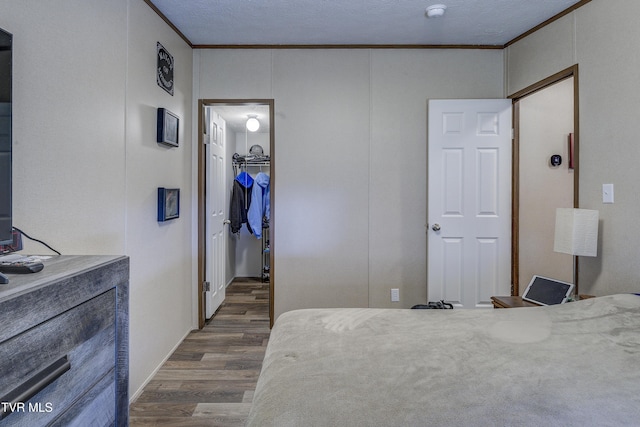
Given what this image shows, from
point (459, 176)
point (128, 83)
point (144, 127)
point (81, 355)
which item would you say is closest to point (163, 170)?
point (144, 127)

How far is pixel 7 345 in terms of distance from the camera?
0.71m

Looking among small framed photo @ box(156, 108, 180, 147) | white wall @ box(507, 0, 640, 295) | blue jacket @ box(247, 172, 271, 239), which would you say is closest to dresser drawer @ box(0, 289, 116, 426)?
small framed photo @ box(156, 108, 180, 147)

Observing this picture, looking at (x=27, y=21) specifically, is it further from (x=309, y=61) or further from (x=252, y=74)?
(x=309, y=61)

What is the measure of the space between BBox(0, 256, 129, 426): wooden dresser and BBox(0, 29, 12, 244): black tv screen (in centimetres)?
18

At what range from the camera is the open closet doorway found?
3.25 metres

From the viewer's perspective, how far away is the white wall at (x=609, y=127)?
2010 millimetres

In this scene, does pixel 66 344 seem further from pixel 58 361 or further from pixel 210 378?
pixel 210 378

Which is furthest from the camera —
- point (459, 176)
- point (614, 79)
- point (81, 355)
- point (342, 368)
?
point (459, 176)

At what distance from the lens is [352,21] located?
275cm

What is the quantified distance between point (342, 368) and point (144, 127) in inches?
80.6

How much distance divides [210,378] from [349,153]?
2.13 meters

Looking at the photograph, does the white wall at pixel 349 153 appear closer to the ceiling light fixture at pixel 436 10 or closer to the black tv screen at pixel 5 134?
the ceiling light fixture at pixel 436 10

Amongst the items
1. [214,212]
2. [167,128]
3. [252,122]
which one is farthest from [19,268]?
[252,122]

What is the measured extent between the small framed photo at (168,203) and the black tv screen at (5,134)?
1.48 m
